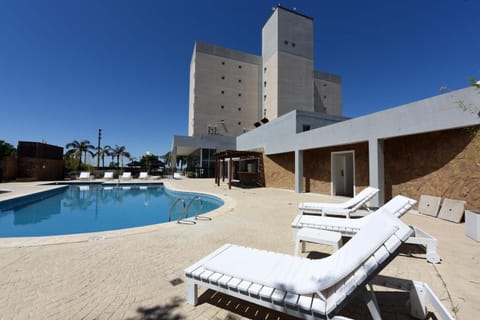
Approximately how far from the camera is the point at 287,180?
12617 millimetres

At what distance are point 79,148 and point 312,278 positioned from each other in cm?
3838

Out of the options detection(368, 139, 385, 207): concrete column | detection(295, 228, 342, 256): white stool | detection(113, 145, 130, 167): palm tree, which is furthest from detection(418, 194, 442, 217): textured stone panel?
detection(113, 145, 130, 167): palm tree

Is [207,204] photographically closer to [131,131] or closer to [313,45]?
[313,45]

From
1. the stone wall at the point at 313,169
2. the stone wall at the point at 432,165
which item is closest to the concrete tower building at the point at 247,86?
the stone wall at the point at 313,169

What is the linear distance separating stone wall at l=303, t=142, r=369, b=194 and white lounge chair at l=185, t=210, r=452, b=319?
24.6 feet

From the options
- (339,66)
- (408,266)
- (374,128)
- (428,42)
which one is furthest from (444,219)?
(339,66)

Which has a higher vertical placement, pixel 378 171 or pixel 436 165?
pixel 436 165

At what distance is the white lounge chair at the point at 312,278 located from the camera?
133 cm

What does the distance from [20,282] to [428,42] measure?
66.3 ft

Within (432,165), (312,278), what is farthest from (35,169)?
(432,165)

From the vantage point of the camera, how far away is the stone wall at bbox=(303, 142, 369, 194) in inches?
324

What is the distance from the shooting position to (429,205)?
5.79 meters

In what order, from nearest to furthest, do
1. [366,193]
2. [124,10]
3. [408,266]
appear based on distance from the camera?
[408,266]
[366,193]
[124,10]

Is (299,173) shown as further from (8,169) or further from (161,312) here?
(8,169)
